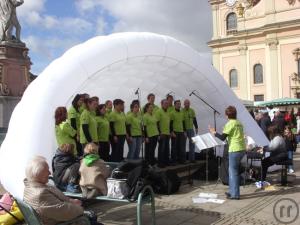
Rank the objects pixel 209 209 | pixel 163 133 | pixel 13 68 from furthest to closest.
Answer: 1. pixel 13 68
2. pixel 163 133
3. pixel 209 209

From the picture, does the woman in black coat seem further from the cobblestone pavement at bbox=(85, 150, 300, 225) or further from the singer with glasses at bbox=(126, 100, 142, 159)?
the singer with glasses at bbox=(126, 100, 142, 159)

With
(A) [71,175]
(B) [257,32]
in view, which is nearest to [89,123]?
(A) [71,175]

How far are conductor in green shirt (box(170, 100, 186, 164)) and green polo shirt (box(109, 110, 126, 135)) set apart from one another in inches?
64.6

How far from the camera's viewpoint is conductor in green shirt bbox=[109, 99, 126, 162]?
10.0 m

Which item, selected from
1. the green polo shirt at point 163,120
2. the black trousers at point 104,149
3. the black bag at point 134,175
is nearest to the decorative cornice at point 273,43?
the green polo shirt at point 163,120

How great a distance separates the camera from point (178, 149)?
11.6 metres

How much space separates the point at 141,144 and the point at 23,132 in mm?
3577

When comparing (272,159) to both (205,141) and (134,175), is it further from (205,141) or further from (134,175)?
(134,175)

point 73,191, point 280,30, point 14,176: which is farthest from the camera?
point 280,30

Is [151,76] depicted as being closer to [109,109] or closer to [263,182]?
[109,109]

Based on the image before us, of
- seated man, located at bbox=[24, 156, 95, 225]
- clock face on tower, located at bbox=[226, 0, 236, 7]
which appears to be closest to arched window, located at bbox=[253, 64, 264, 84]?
clock face on tower, located at bbox=[226, 0, 236, 7]

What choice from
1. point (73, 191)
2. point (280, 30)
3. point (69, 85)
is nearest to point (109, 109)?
point (69, 85)

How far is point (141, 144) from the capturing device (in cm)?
1070

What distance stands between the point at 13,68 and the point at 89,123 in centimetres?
1284
